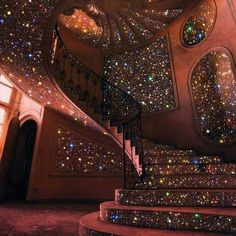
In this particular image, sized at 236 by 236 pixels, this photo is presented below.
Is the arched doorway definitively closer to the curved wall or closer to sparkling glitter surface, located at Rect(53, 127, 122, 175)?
sparkling glitter surface, located at Rect(53, 127, 122, 175)

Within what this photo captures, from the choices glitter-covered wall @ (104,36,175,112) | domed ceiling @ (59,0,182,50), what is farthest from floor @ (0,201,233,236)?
domed ceiling @ (59,0,182,50)

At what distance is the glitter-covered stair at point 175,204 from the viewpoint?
6.61 ft

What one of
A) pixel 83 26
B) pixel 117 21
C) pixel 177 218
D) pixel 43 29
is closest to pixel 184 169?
pixel 177 218

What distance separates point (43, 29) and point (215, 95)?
3.64m

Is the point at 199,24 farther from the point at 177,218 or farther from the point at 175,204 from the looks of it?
the point at 177,218

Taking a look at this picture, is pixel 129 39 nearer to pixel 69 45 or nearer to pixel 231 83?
pixel 69 45

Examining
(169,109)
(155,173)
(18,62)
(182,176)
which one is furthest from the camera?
(169,109)

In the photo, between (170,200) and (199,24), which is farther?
(199,24)

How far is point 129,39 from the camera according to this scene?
6.21 m

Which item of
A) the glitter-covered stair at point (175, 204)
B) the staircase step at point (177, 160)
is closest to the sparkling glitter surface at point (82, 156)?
the staircase step at point (177, 160)

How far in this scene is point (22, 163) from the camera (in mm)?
6320

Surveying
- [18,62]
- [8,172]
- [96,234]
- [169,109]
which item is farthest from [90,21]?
[96,234]

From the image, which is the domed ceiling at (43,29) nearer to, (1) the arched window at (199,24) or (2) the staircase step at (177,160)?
(1) the arched window at (199,24)

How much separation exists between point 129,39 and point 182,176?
4.54 metres
